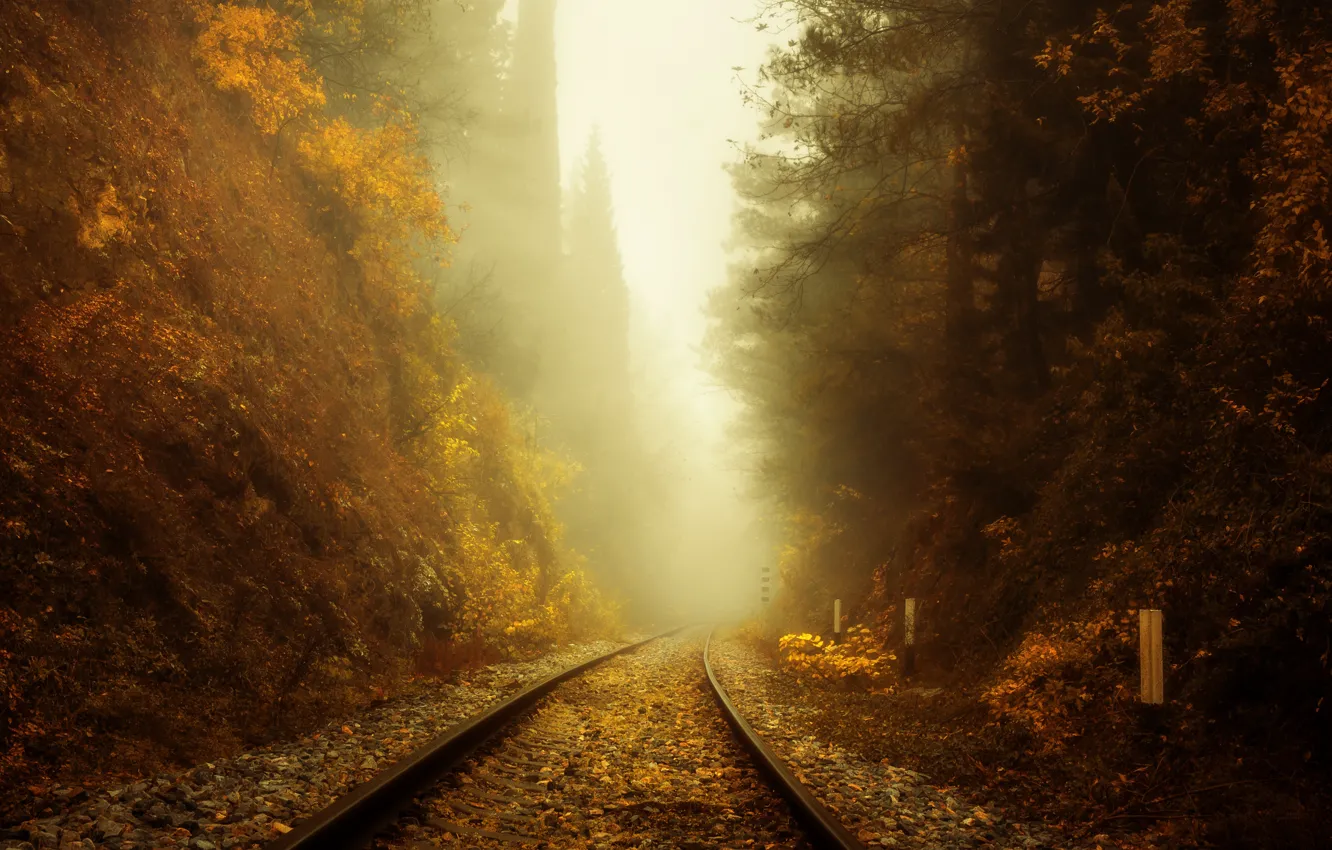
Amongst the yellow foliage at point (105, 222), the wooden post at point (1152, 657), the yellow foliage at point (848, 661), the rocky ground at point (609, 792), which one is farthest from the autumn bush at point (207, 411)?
the wooden post at point (1152, 657)

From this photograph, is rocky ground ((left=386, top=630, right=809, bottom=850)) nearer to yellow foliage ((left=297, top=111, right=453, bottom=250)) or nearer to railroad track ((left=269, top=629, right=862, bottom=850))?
railroad track ((left=269, top=629, right=862, bottom=850))

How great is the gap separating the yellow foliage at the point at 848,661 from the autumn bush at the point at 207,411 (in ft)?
18.5

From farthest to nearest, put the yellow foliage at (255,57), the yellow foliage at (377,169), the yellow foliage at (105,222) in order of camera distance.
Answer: the yellow foliage at (377,169), the yellow foliage at (255,57), the yellow foliage at (105,222)

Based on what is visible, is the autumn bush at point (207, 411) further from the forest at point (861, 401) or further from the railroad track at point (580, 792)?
the railroad track at point (580, 792)

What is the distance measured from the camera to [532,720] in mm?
9242

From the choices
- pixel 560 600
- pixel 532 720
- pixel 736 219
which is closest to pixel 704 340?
pixel 736 219

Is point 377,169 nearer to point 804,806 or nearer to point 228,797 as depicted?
point 228,797

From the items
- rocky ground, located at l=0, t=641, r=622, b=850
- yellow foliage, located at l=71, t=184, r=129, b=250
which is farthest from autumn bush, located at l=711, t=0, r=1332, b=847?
yellow foliage, located at l=71, t=184, r=129, b=250

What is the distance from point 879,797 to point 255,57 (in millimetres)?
15512

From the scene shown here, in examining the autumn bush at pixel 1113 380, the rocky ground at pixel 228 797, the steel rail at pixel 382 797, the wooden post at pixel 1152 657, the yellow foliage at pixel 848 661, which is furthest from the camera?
the yellow foliage at pixel 848 661

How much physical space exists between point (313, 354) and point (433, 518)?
406 centimetres

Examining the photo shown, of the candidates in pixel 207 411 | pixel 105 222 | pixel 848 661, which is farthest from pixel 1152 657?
pixel 105 222

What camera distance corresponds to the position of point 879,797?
21.1 ft

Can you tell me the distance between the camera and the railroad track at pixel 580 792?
4.97 metres
